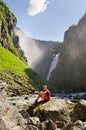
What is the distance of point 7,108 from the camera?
25422mm

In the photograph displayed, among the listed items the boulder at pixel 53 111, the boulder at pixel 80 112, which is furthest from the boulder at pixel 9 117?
the boulder at pixel 80 112

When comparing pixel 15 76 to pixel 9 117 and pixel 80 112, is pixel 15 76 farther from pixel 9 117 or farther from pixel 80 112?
pixel 9 117

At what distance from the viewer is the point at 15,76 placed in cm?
15700

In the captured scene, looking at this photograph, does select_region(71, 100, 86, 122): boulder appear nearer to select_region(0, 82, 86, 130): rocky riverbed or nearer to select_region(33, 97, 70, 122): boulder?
select_region(0, 82, 86, 130): rocky riverbed

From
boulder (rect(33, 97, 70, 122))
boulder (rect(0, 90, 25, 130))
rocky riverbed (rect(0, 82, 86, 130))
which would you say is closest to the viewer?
→ boulder (rect(0, 90, 25, 130))

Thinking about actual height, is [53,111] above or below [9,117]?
above

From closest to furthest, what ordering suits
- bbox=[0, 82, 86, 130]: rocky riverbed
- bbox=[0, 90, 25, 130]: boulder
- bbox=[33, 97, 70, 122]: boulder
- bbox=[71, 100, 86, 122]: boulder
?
bbox=[0, 90, 25, 130]: boulder < bbox=[0, 82, 86, 130]: rocky riverbed < bbox=[33, 97, 70, 122]: boulder < bbox=[71, 100, 86, 122]: boulder

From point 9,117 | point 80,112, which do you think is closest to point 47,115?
point 80,112

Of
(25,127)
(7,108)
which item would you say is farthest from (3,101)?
(25,127)

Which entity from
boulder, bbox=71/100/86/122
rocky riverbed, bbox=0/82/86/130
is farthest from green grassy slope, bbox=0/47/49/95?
boulder, bbox=71/100/86/122

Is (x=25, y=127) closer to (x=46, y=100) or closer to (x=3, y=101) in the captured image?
(x=3, y=101)

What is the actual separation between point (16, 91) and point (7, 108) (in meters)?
106

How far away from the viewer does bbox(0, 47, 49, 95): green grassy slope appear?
14001 cm

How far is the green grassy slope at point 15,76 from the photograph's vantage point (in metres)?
140
